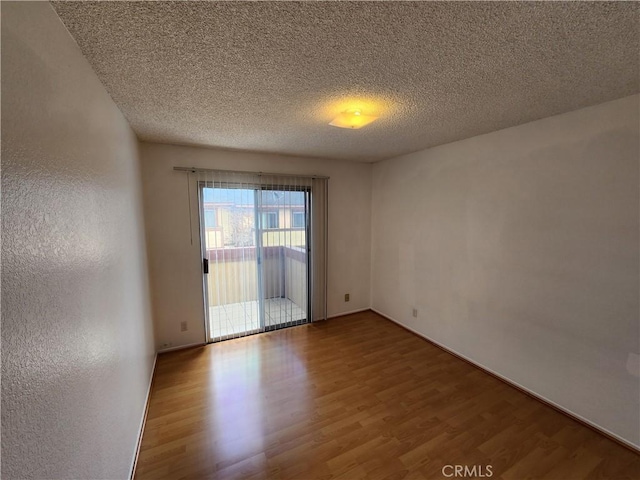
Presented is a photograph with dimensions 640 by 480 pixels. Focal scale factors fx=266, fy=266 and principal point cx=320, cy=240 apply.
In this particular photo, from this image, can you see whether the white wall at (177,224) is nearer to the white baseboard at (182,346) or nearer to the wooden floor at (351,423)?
the white baseboard at (182,346)

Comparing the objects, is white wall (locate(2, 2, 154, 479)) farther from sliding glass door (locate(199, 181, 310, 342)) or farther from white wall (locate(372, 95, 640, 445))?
white wall (locate(372, 95, 640, 445))

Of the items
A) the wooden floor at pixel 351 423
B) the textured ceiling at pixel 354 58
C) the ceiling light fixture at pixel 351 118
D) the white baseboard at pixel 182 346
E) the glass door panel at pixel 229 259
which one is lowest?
the wooden floor at pixel 351 423

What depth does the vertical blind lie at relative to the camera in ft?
10.3

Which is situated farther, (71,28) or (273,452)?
(273,452)

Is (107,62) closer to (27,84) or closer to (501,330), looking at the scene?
(27,84)

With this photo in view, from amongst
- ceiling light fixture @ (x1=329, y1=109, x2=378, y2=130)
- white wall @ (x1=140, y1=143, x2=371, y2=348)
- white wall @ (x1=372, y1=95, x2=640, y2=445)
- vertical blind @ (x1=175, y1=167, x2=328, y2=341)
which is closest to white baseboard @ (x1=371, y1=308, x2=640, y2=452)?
white wall @ (x1=372, y1=95, x2=640, y2=445)

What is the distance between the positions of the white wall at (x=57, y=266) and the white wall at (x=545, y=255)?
9.86 ft

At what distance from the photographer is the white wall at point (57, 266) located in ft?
2.13

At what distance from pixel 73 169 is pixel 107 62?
67 cm

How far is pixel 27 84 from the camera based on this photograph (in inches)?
29.5

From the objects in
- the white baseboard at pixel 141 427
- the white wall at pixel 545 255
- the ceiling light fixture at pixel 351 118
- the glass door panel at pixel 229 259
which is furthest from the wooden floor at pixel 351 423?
the ceiling light fixture at pixel 351 118

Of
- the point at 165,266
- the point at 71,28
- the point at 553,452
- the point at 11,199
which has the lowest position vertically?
the point at 553,452

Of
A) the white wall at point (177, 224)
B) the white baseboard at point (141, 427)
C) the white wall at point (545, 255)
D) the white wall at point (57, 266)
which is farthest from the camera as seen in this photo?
the white wall at point (177, 224)

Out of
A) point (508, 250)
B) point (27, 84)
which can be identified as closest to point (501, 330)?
point (508, 250)
